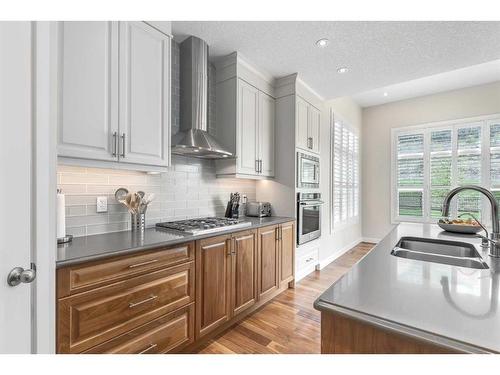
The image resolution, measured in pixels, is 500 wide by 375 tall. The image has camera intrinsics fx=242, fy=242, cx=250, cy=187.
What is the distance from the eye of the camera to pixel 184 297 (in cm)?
165

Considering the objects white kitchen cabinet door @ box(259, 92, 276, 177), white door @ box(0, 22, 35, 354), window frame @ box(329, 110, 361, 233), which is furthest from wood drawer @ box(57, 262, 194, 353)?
window frame @ box(329, 110, 361, 233)

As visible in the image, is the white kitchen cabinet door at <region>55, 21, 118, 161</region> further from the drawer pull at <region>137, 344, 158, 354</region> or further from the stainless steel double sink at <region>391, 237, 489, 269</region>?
the stainless steel double sink at <region>391, 237, 489, 269</region>

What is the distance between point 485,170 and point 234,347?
5138 millimetres

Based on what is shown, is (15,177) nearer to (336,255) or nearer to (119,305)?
(119,305)

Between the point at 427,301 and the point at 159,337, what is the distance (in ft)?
4.86

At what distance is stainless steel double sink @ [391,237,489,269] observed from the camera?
3.63 ft

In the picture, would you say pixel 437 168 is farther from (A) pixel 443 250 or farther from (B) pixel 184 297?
(B) pixel 184 297

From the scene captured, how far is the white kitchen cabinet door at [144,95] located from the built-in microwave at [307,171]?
1.74 metres

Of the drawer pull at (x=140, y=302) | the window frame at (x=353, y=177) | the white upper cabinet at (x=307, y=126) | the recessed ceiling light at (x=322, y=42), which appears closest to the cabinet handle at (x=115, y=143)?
the drawer pull at (x=140, y=302)

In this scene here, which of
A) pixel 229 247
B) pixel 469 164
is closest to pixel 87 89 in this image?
pixel 229 247

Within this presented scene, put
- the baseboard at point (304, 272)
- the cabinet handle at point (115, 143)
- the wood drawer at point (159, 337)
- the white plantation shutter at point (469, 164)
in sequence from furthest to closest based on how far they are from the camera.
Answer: the white plantation shutter at point (469, 164) → the baseboard at point (304, 272) → the cabinet handle at point (115, 143) → the wood drawer at point (159, 337)

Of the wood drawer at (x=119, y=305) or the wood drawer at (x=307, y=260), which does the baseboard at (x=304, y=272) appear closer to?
the wood drawer at (x=307, y=260)

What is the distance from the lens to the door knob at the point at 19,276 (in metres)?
0.87
